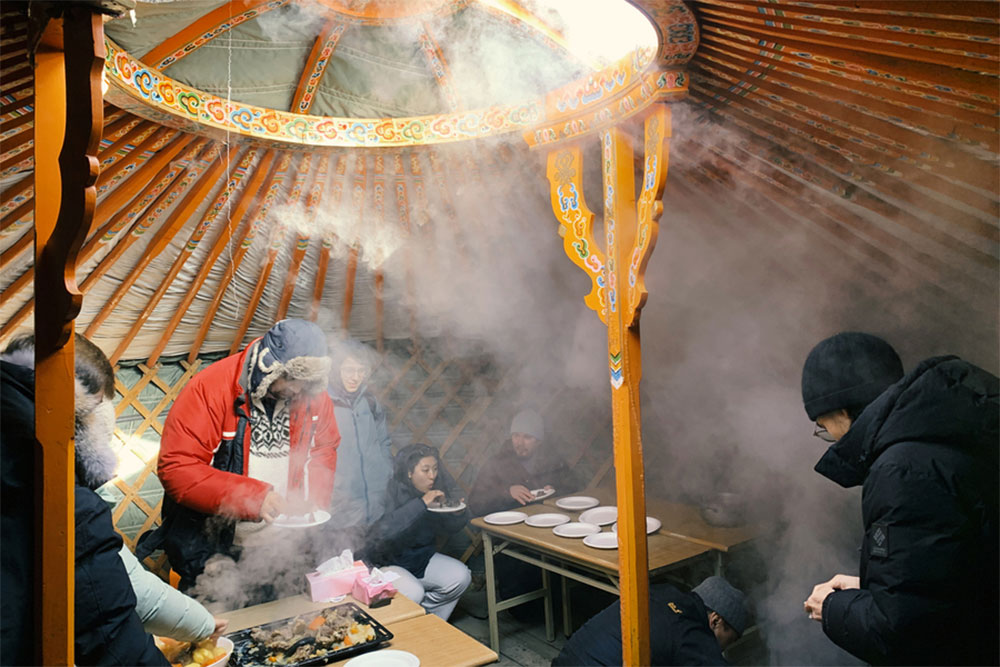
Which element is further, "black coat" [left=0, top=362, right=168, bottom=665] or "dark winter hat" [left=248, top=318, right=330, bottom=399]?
"dark winter hat" [left=248, top=318, right=330, bottom=399]

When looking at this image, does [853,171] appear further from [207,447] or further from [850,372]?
[207,447]

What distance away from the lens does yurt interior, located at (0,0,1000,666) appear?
1312 mm

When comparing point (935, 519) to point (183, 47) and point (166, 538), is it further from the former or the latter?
point (183, 47)

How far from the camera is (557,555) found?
2.77 m

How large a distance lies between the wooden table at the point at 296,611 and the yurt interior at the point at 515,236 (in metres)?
0.02

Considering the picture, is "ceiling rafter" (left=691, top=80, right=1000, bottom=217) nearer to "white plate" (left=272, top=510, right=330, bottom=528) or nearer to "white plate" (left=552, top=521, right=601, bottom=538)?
"white plate" (left=272, top=510, right=330, bottom=528)

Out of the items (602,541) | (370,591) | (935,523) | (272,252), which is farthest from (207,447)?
(935,523)

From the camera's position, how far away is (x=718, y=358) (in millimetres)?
3332

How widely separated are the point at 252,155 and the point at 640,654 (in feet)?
6.87

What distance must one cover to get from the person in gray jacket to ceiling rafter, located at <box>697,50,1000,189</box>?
1836mm

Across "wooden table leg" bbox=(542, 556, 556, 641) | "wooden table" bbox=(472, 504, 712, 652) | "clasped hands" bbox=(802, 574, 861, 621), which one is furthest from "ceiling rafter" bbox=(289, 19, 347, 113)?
"wooden table leg" bbox=(542, 556, 556, 641)

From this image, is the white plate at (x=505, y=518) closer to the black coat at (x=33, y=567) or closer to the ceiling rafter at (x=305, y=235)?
the ceiling rafter at (x=305, y=235)

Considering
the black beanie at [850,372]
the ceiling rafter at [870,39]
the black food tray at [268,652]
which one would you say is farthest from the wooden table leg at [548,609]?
the ceiling rafter at [870,39]

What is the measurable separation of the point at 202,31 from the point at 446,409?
2.44m
